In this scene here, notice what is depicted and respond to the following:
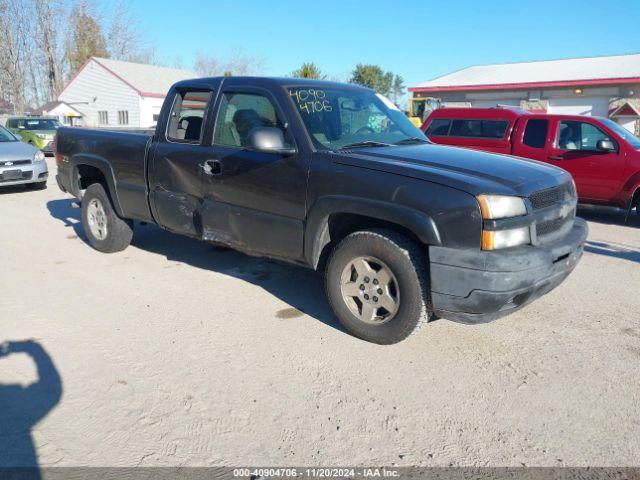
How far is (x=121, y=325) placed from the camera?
4.13m

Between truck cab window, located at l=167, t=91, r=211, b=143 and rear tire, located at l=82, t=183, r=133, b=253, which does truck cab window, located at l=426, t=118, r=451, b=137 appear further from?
rear tire, located at l=82, t=183, r=133, b=253

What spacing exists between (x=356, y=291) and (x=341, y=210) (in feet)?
2.05

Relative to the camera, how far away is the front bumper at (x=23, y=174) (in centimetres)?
1027

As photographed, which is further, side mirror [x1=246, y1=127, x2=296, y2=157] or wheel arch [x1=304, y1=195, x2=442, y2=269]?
side mirror [x1=246, y1=127, x2=296, y2=157]

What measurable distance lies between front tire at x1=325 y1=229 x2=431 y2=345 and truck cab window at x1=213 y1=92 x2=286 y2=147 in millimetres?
1365

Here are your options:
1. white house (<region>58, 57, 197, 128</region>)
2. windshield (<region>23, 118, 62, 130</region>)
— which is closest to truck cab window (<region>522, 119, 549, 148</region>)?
windshield (<region>23, 118, 62, 130</region>)

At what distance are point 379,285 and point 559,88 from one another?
95.2 feet

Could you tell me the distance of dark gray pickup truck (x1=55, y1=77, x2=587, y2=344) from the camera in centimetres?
321

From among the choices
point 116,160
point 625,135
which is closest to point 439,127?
point 625,135

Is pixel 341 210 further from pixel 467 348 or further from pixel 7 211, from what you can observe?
pixel 7 211

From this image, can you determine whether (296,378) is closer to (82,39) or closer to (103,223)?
(103,223)

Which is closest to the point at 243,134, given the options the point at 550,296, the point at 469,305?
the point at 469,305

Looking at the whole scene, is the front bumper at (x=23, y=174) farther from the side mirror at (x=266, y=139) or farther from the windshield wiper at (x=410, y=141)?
the windshield wiper at (x=410, y=141)

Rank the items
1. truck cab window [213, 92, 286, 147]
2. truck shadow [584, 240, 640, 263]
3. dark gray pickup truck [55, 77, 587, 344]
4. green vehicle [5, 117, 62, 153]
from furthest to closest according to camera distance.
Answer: green vehicle [5, 117, 62, 153]
truck shadow [584, 240, 640, 263]
truck cab window [213, 92, 286, 147]
dark gray pickup truck [55, 77, 587, 344]
